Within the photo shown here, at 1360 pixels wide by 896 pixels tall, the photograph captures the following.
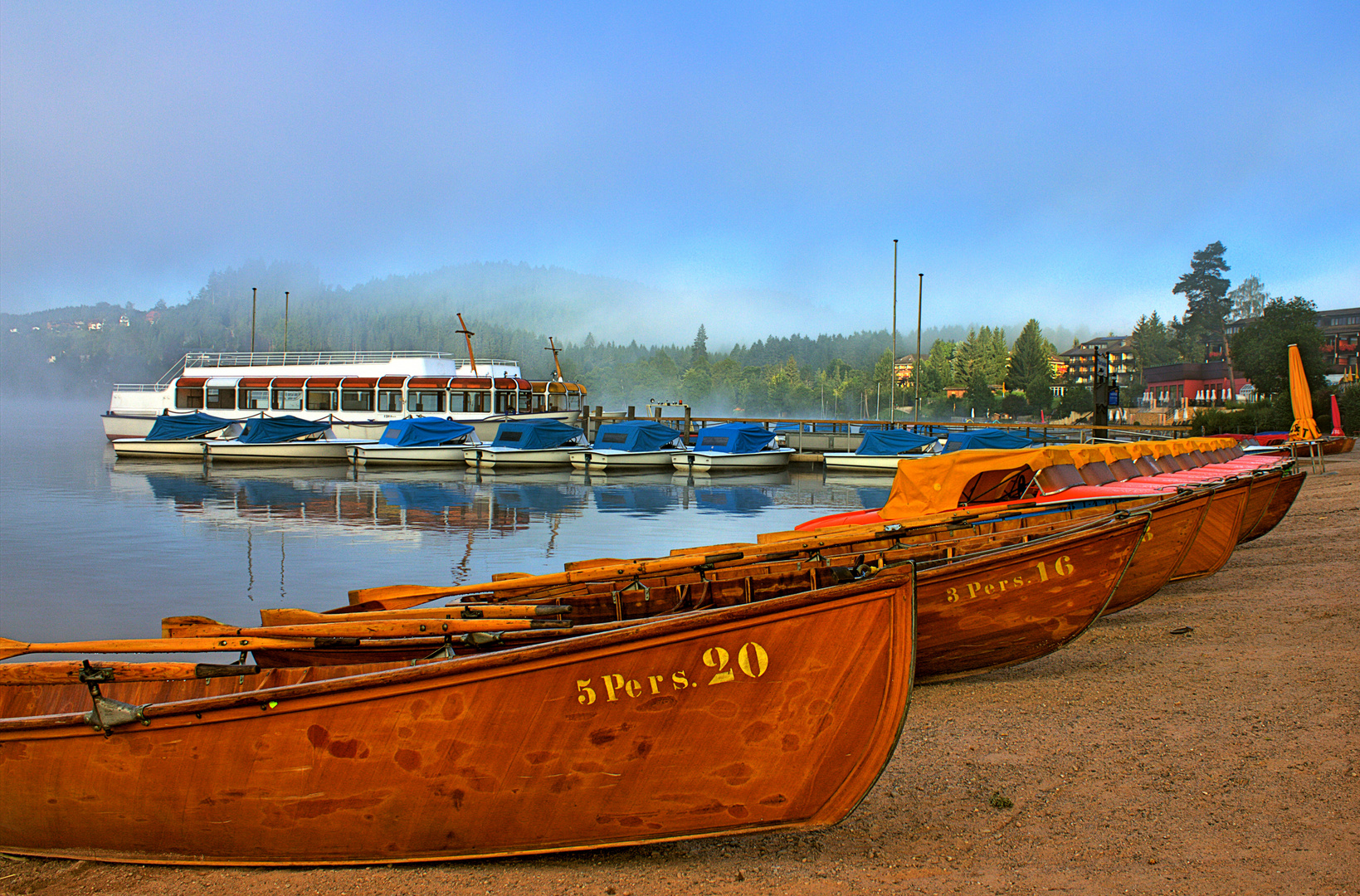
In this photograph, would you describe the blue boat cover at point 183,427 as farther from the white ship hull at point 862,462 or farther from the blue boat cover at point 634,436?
the white ship hull at point 862,462

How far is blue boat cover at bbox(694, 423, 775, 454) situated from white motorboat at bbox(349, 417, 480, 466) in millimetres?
11436

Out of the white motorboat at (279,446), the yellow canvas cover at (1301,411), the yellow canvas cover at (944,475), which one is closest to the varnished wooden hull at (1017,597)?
the yellow canvas cover at (944,475)

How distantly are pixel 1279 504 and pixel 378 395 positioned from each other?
1797 inches

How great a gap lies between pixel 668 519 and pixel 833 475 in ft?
54.7

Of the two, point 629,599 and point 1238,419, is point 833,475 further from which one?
point 629,599

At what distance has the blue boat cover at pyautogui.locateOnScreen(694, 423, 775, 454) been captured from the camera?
41.7 metres

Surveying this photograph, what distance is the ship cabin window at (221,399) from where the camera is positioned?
54.5 metres

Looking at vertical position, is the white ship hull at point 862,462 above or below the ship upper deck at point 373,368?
below

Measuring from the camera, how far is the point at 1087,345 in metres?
154

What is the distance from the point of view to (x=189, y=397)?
5525 centimetres

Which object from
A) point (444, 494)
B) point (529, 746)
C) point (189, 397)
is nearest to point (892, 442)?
point (444, 494)

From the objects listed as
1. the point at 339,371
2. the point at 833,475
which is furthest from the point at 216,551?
the point at 339,371

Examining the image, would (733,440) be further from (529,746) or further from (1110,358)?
(1110,358)

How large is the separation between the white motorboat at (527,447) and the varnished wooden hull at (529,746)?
3689 centimetres
